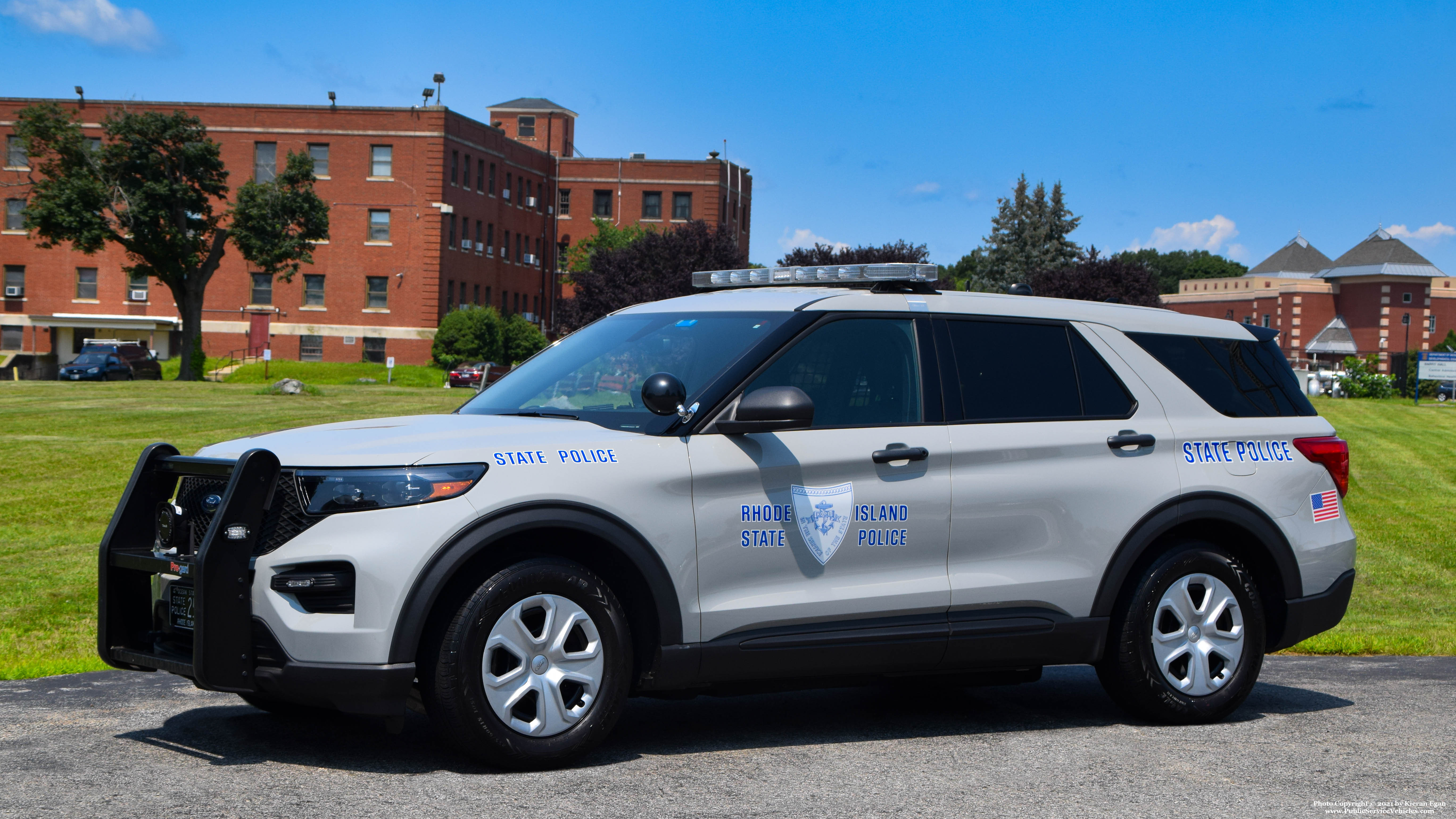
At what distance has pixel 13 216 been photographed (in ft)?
240

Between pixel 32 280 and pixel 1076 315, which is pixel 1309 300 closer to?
pixel 32 280

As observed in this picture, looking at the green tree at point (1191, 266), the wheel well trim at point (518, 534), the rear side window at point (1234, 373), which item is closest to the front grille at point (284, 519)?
the wheel well trim at point (518, 534)

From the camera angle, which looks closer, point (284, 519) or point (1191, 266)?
point (284, 519)

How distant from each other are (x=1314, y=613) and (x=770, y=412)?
307 centimetres

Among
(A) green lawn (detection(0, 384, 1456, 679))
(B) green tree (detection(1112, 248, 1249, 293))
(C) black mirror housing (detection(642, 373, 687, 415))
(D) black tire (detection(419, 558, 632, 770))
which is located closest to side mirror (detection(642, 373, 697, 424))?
(C) black mirror housing (detection(642, 373, 687, 415))

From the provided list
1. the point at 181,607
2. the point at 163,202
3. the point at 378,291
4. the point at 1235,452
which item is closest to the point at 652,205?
the point at 378,291

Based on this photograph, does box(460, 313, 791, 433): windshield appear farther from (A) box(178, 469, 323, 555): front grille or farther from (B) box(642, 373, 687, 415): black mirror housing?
(A) box(178, 469, 323, 555): front grille

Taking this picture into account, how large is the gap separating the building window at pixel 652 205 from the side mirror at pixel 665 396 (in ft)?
284

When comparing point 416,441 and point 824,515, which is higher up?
point 416,441

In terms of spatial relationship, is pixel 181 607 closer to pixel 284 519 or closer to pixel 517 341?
pixel 284 519

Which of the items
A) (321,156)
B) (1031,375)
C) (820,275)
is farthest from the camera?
(321,156)

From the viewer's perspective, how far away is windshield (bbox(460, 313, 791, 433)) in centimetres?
574

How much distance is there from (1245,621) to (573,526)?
3.24 metres

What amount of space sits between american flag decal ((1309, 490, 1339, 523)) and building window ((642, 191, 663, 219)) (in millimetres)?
85495
